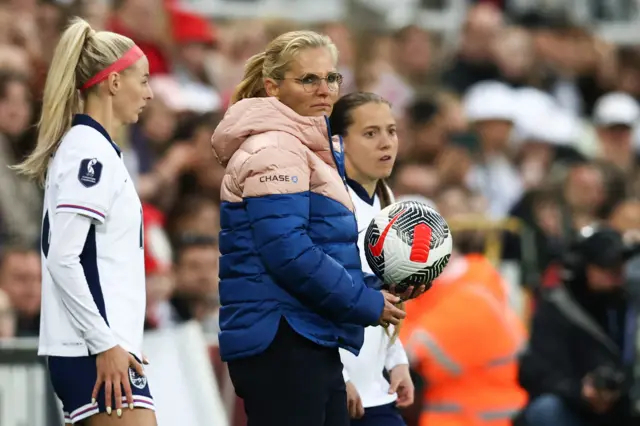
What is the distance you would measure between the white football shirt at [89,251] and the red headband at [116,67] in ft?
0.44

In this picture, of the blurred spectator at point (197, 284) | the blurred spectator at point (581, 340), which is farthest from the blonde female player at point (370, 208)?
the blurred spectator at point (197, 284)

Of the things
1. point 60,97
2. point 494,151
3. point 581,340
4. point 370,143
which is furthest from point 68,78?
point 494,151

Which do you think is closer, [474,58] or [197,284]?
[197,284]

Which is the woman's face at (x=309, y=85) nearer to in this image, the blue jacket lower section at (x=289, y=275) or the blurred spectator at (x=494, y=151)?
the blue jacket lower section at (x=289, y=275)

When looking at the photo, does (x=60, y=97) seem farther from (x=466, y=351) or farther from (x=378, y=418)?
(x=466, y=351)

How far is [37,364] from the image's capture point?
26.9 feet

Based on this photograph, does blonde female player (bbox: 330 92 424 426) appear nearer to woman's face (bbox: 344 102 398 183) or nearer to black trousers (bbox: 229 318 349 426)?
woman's face (bbox: 344 102 398 183)

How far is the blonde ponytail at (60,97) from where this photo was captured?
528 cm

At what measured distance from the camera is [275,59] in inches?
208

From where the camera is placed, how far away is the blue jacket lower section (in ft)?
16.2

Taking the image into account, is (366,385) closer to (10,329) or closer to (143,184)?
(10,329)

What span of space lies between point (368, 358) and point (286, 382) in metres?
0.90

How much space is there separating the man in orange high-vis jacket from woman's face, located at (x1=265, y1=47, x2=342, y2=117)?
3.41 m

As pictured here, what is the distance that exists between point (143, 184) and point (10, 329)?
7.27 ft
